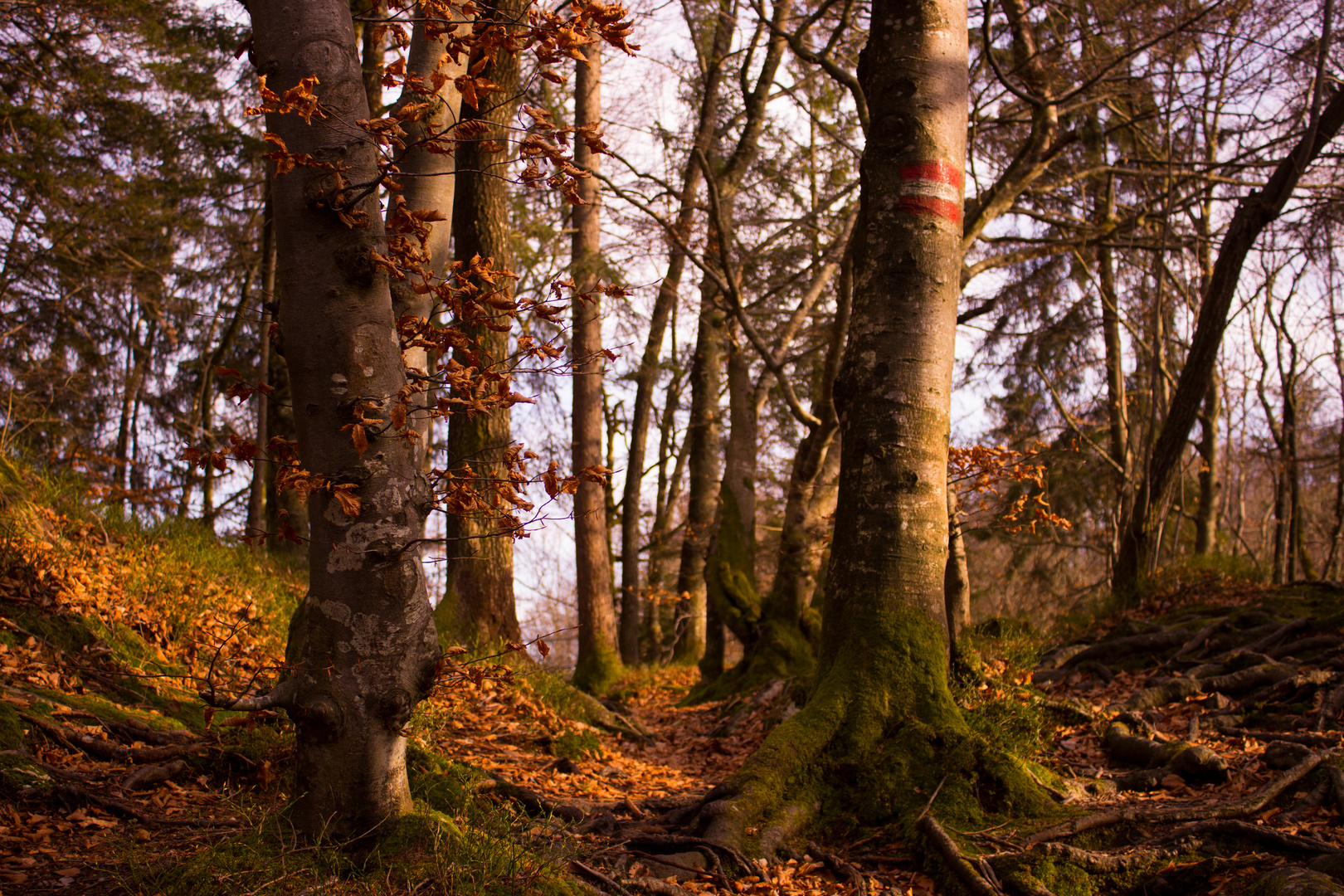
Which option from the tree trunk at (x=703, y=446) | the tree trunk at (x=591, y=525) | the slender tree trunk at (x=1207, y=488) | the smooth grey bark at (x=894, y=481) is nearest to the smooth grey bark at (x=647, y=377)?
the tree trunk at (x=703, y=446)

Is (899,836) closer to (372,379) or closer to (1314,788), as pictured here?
(1314,788)

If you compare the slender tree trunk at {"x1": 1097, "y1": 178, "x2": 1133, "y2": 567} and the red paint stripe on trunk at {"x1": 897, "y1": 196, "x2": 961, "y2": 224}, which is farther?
the slender tree trunk at {"x1": 1097, "y1": 178, "x2": 1133, "y2": 567}

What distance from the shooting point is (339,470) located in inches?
102

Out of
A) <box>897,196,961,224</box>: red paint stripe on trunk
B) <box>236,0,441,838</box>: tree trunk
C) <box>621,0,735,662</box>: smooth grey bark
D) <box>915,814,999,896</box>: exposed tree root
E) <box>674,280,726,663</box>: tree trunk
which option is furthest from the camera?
<box>674,280,726,663</box>: tree trunk

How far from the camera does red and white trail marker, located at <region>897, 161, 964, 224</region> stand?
162 inches

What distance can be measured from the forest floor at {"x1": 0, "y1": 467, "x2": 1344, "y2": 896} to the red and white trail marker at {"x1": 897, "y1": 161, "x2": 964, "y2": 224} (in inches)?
105

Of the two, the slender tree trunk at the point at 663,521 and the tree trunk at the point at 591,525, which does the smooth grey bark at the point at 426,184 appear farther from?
the slender tree trunk at the point at 663,521

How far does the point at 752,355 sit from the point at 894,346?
922cm

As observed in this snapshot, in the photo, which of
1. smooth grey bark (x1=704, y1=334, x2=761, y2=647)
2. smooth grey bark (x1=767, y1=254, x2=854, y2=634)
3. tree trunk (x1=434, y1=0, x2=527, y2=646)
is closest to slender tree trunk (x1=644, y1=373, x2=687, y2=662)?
smooth grey bark (x1=704, y1=334, x2=761, y2=647)

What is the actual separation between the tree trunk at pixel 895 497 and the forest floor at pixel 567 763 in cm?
27

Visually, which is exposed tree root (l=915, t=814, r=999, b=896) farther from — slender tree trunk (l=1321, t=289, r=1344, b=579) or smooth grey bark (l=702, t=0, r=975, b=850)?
slender tree trunk (l=1321, t=289, r=1344, b=579)

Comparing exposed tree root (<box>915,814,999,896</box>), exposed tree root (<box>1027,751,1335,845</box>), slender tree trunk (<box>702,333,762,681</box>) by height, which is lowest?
exposed tree root (<box>915,814,999,896</box>)

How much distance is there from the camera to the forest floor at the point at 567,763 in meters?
2.68

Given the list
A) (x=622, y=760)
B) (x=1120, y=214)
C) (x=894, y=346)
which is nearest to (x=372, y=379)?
(x=894, y=346)
